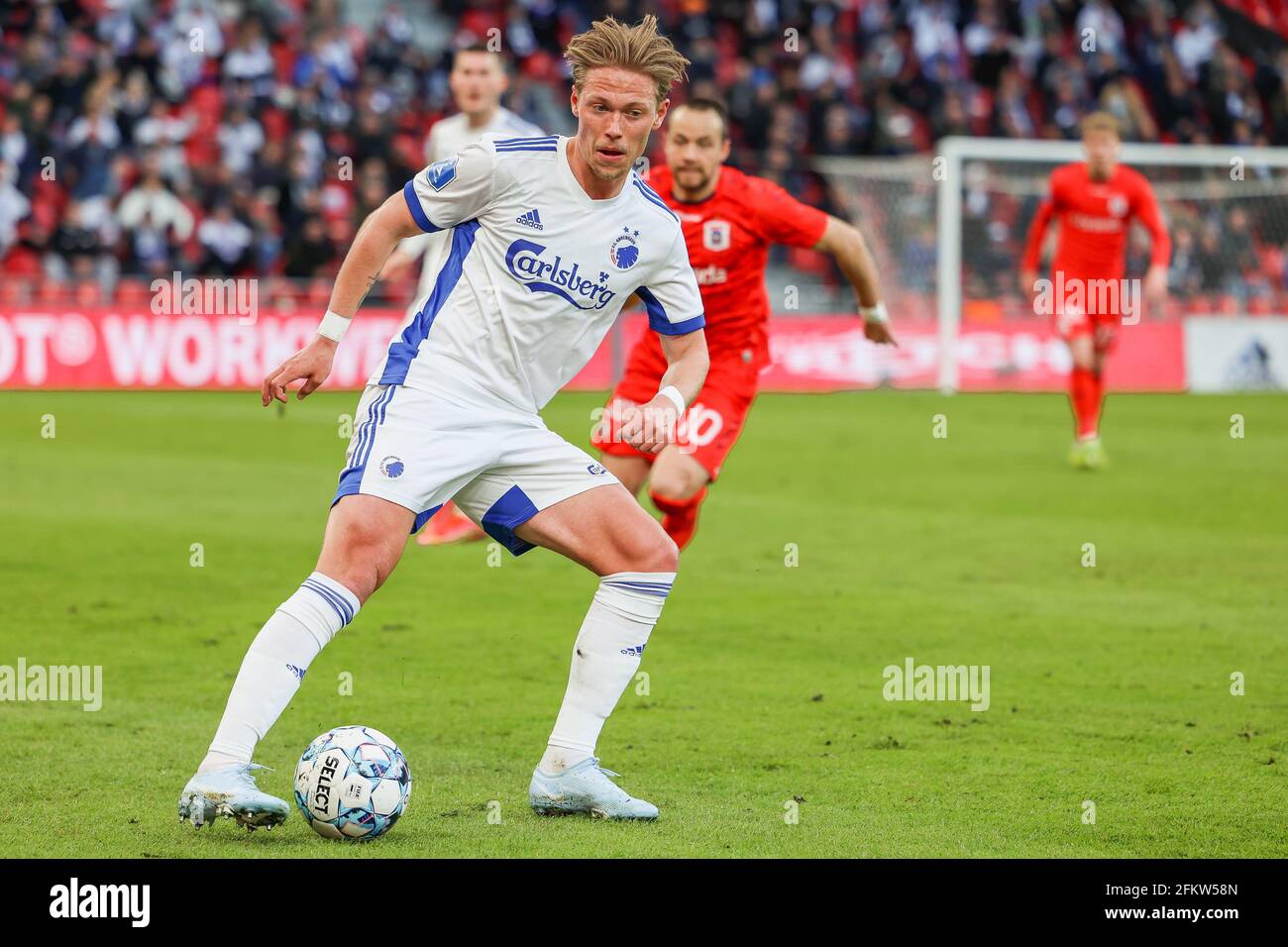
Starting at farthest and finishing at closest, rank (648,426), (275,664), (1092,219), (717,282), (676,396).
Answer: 1. (1092,219)
2. (717,282)
3. (676,396)
4. (648,426)
5. (275,664)

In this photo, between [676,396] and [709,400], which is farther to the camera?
[709,400]

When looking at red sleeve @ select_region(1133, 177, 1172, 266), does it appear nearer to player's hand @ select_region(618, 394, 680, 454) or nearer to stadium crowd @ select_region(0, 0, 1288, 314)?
stadium crowd @ select_region(0, 0, 1288, 314)

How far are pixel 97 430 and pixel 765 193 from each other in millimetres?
10136

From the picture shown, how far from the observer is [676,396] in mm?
5332

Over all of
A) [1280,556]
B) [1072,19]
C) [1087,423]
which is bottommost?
[1280,556]

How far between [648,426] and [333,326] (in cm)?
94

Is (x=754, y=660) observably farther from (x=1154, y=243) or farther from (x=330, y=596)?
(x=1154, y=243)

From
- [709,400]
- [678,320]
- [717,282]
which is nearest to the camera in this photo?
[678,320]

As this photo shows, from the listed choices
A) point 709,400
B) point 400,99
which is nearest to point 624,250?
point 709,400

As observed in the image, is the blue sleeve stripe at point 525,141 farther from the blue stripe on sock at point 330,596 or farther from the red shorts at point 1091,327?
the red shorts at point 1091,327

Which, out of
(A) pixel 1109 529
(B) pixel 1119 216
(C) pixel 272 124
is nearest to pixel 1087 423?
(B) pixel 1119 216

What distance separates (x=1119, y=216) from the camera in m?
15.9

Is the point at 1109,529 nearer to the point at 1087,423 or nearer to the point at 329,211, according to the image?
the point at 1087,423
